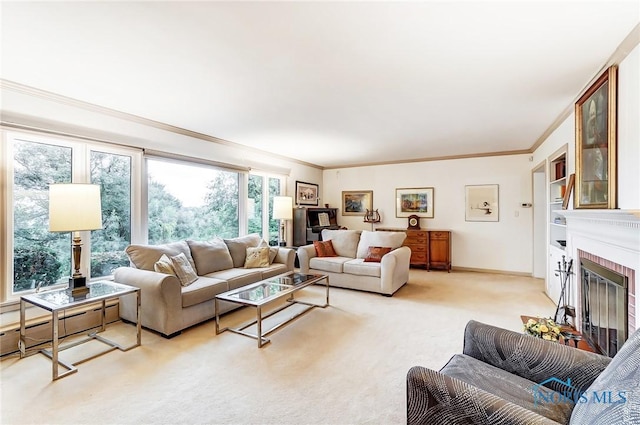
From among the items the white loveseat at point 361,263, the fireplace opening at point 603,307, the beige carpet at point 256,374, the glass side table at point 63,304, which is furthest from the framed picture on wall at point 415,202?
the glass side table at point 63,304

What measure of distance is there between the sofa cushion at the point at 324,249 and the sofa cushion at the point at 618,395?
4.10m

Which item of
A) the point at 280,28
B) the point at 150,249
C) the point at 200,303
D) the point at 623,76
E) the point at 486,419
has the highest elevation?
the point at 280,28

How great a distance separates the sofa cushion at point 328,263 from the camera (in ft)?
15.3

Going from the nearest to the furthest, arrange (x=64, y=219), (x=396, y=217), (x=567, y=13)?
(x=567, y=13), (x=64, y=219), (x=396, y=217)

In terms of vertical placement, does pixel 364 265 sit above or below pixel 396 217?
below

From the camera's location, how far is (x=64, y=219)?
2443mm

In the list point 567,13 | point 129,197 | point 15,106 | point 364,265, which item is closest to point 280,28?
point 567,13

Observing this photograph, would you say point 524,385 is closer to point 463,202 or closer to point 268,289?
point 268,289

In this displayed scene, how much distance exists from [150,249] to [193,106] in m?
1.68

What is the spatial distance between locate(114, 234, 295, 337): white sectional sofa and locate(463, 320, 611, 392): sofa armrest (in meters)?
2.56

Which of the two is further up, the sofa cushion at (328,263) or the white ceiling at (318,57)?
the white ceiling at (318,57)

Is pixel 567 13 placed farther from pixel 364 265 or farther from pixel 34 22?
pixel 364 265

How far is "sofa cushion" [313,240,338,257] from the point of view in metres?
5.05

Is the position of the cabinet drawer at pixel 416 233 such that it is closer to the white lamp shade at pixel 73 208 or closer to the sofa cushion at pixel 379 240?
the sofa cushion at pixel 379 240
